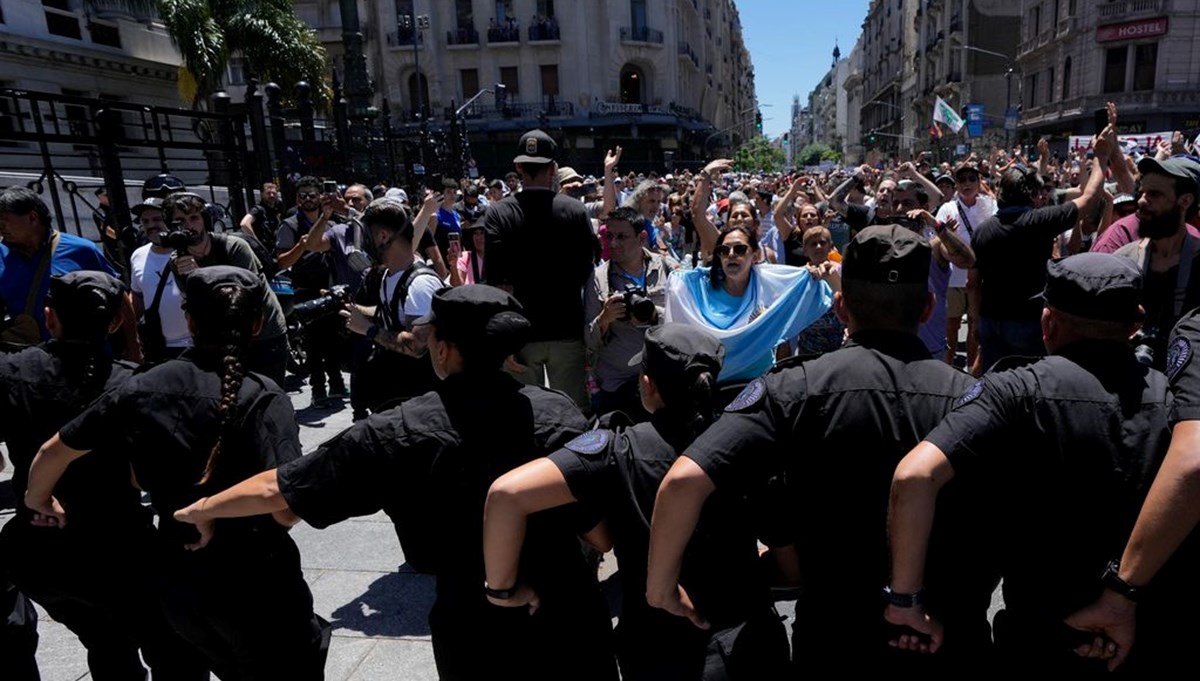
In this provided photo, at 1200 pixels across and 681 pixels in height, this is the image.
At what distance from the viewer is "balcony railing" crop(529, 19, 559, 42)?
145 ft

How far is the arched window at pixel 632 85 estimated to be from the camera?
47.7 metres

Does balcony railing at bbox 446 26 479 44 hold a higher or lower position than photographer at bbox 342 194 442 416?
higher

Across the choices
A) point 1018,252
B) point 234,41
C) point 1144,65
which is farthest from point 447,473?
point 1144,65

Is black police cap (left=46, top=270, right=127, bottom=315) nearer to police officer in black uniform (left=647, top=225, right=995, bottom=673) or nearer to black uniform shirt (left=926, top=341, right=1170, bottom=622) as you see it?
police officer in black uniform (left=647, top=225, right=995, bottom=673)

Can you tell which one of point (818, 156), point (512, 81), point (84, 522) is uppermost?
point (512, 81)

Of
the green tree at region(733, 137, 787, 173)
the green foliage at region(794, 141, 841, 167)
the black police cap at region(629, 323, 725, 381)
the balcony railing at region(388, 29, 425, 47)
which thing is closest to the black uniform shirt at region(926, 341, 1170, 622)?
the black police cap at region(629, 323, 725, 381)

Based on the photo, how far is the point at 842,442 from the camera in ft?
6.07

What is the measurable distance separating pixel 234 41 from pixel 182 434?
26793mm

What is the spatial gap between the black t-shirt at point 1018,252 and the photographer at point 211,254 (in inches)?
179

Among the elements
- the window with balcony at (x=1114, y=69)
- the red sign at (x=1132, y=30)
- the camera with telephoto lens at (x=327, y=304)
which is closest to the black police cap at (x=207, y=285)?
the camera with telephoto lens at (x=327, y=304)

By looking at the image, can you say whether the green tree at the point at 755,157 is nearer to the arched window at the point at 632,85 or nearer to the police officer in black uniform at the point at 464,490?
the arched window at the point at 632,85

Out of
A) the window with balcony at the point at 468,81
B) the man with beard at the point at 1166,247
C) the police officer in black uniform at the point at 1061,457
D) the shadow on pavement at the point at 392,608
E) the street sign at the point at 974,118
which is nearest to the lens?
the police officer in black uniform at the point at 1061,457

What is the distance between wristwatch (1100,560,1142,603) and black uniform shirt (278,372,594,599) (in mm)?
1327

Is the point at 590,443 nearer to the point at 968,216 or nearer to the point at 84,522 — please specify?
the point at 84,522
